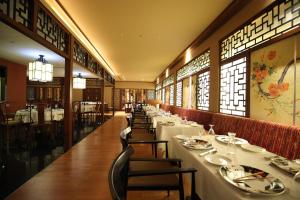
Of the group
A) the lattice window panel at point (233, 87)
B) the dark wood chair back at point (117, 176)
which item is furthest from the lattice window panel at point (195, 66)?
the dark wood chair back at point (117, 176)

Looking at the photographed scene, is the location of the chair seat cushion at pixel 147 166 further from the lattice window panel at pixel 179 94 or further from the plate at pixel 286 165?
the lattice window panel at pixel 179 94

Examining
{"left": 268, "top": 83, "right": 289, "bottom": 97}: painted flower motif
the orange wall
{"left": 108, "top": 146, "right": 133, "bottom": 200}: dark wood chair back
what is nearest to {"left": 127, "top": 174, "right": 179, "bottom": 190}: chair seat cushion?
{"left": 108, "top": 146, "right": 133, "bottom": 200}: dark wood chair back

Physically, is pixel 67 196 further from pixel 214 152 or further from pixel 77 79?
pixel 77 79

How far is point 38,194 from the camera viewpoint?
2.53 meters

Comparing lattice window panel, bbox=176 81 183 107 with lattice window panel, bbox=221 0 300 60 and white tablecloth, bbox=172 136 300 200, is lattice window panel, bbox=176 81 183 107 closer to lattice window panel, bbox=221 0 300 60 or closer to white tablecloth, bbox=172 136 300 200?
lattice window panel, bbox=221 0 300 60

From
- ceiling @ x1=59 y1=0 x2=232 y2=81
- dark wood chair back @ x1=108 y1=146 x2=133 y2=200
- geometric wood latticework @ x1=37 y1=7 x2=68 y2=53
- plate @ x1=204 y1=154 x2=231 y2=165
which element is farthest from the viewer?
ceiling @ x1=59 y1=0 x2=232 y2=81

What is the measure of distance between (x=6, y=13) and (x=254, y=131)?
3.51 meters

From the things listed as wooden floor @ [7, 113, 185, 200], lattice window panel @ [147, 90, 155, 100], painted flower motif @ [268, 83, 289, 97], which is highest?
lattice window panel @ [147, 90, 155, 100]

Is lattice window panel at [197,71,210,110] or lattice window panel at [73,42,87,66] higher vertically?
lattice window panel at [73,42,87,66]

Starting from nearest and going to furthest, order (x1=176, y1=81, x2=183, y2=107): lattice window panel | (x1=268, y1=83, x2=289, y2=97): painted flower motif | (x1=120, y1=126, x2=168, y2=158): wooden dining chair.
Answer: (x1=120, y1=126, x2=168, y2=158): wooden dining chair < (x1=268, y1=83, x2=289, y2=97): painted flower motif < (x1=176, y1=81, x2=183, y2=107): lattice window panel

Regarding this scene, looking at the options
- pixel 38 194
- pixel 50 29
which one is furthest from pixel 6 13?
pixel 38 194

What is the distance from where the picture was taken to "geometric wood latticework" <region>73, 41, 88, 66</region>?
522cm

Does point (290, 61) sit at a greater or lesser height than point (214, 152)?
greater

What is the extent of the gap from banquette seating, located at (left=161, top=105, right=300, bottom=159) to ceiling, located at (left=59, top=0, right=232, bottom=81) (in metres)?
2.12
